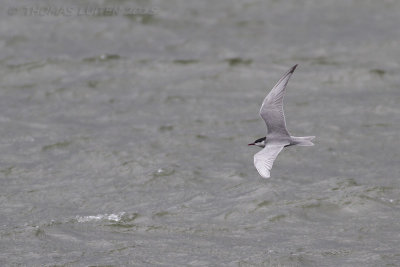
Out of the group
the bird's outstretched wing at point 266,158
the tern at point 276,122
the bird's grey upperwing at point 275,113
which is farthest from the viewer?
the bird's grey upperwing at point 275,113

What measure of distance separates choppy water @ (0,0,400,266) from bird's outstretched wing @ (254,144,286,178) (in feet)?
4.67

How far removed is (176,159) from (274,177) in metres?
1.61

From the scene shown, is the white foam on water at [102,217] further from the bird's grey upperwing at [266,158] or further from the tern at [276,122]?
the bird's grey upperwing at [266,158]

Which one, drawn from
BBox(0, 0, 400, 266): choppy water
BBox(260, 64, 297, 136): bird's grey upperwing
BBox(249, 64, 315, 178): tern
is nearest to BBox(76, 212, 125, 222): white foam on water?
BBox(0, 0, 400, 266): choppy water

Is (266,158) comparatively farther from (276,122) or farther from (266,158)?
(276,122)

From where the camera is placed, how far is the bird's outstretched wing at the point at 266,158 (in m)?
9.48

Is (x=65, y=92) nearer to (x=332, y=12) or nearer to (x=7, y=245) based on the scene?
(x=7, y=245)

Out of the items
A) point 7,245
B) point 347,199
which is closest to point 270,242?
point 347,199

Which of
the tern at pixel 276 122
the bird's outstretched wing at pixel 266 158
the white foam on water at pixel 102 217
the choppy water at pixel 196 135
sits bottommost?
the white foam on water at pixel 102 217

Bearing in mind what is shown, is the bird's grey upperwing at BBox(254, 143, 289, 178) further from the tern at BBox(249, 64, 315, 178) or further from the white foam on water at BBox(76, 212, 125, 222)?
the white foam on water at BBox(76, 212, 125, 222)

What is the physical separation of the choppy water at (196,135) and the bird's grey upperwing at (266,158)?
142cm

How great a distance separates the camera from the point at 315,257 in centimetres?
1052

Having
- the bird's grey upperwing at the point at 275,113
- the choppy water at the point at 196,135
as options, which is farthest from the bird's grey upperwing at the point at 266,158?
the choppy water at the point at 196,135

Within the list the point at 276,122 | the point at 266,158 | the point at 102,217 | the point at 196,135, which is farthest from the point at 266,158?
the point at 196,135
